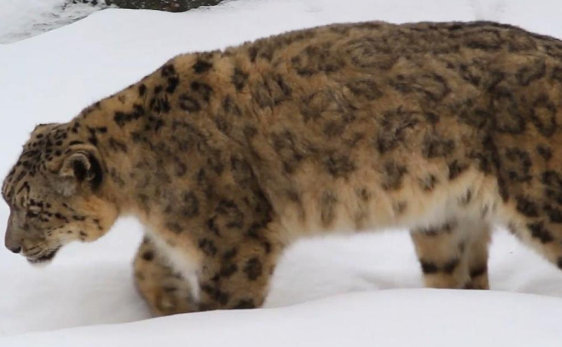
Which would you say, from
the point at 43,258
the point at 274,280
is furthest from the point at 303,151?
the point at 43,258

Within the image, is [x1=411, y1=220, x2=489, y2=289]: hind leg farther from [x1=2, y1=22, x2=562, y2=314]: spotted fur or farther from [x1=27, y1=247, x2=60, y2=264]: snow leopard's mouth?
[x1=27, y1=247, x2=60, y2=264]: snow leopard's mouth

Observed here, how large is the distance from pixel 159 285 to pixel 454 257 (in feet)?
5.22

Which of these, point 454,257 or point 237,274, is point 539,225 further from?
point 237,274

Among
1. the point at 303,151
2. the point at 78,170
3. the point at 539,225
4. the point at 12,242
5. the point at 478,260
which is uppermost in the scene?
the point at 303,151

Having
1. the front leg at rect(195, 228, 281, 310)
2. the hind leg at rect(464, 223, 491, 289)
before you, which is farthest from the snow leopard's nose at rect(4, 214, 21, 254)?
the hind leg at rect(464, 223, 491, 289)

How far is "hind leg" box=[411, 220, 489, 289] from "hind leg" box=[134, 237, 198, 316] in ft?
4.22

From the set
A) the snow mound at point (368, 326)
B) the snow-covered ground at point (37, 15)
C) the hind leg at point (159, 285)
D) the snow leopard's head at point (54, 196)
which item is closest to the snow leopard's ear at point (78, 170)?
the snow leopard's head at point (54, 196)

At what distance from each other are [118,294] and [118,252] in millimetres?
590

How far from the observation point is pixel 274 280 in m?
5.35

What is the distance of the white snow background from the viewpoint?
357cm

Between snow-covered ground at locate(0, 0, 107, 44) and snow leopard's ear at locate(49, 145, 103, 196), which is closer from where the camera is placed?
snow leopard's ear at locate(49, 145, 103, 196)

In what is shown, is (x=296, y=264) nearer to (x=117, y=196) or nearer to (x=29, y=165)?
(x=117, y=196)

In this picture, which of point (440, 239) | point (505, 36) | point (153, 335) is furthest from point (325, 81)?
point (153, 335)

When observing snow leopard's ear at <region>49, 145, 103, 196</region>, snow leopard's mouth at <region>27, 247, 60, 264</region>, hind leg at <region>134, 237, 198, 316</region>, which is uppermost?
snow leopard's ear at <region>49, 145, 103, 196</region>
